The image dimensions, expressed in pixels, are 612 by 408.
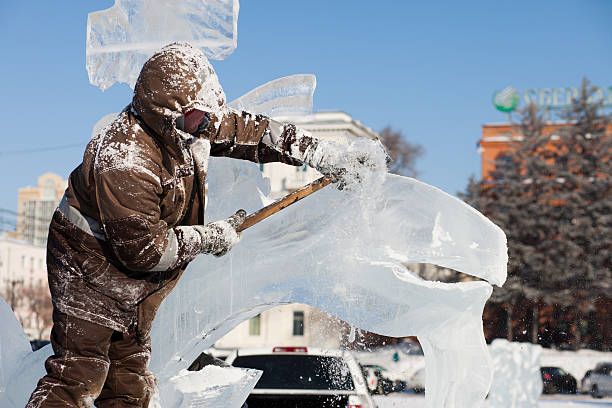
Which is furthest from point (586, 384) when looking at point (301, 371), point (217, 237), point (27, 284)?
point (27, 284)

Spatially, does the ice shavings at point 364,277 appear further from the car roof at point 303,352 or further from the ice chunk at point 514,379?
the ice chunk at point 514,379

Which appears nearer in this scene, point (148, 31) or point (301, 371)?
point (148, 31)

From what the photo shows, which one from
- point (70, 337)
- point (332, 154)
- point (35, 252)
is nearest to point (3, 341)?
point (70, 337)

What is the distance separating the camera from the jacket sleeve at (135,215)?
2342mm

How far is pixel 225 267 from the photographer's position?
326cm

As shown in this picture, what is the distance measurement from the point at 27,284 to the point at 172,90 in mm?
32497

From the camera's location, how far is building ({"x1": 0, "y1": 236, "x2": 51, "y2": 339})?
2995 cm

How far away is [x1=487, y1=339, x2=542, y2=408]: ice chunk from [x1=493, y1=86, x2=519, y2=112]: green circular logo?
1168 inches

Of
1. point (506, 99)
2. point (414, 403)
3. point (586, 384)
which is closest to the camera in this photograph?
point (414, 403)

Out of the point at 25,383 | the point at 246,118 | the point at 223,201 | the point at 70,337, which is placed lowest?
the point at 25,383

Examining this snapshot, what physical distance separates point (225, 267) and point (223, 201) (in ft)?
1.17

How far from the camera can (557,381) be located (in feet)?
65.0

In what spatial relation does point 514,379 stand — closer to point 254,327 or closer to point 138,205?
point 138,205

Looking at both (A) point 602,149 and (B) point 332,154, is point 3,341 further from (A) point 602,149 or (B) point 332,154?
(A) point 602,149
